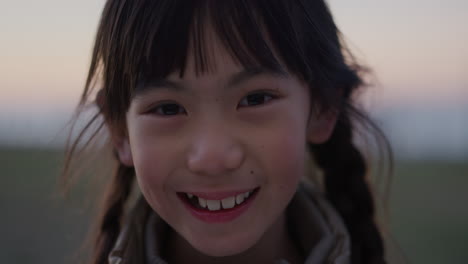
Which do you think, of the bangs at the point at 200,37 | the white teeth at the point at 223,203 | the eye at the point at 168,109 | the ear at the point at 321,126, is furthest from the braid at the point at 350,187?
the eye at the point at 168,109

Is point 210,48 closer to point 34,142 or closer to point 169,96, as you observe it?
point 169,96

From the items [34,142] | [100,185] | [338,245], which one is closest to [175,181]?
[338,245]

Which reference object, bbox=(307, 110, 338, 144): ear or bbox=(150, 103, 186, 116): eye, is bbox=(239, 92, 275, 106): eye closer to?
bbox=(150, 103, 186, 116): eye

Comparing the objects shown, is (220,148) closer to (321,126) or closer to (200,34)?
(200,34)

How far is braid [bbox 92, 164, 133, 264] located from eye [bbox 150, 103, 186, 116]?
50 cm

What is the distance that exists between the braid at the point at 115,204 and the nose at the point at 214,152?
583mm

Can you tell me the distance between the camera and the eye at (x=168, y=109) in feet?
4.39

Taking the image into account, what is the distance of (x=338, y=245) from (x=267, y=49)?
0.66m

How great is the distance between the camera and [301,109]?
1.42 meters

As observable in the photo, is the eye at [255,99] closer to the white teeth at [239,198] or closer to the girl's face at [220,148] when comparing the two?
the girl's face at [220,148]

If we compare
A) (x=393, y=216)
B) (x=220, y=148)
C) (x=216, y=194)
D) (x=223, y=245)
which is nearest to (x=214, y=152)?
(x=220, y=148)

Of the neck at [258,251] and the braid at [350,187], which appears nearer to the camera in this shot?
the neck at [258,251]

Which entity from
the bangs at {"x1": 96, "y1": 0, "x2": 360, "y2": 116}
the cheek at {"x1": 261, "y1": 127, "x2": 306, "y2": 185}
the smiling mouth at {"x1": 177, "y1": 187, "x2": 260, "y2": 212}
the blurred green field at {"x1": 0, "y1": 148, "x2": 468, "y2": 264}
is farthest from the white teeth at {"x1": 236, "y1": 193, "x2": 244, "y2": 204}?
the blurred green field at {"x1": 0, "y1": 148, "x2": 468, "y2": 264}

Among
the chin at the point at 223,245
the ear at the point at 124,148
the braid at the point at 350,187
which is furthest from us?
the braid at the point at 350,187
